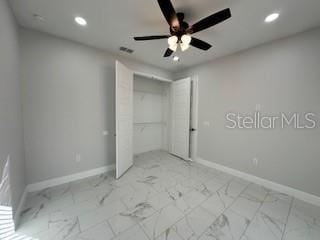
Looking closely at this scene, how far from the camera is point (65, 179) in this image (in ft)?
8.20

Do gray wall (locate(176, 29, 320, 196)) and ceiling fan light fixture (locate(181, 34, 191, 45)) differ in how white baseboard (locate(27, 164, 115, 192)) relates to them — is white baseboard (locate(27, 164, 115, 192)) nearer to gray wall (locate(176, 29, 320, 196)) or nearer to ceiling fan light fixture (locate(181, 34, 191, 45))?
gray wall (locate(176, 29, 320, 196))

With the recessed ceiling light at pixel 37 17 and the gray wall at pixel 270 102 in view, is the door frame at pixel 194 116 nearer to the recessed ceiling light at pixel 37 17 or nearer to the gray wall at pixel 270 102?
the gray wall at pixel 270 102

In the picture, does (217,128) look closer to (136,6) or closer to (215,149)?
(215,149)

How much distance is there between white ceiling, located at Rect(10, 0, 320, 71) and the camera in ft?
5.31

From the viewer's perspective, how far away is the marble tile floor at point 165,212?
1.50 metres

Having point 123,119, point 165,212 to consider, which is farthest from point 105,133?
point 165,212

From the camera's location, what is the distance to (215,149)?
329 cm

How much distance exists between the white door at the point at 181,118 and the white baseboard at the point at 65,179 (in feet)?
6.40

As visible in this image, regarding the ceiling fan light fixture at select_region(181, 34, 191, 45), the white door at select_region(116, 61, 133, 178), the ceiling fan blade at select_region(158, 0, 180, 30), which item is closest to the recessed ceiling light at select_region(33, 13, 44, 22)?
the white door at select_region(116, 61, 133, 178)

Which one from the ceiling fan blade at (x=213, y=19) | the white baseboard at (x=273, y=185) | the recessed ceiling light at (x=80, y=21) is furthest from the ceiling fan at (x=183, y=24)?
the white baseboard at (x=273, y=185)

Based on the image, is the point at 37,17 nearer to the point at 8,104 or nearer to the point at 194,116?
the point at 8,104

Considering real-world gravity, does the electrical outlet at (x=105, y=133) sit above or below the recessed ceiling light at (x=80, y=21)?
below

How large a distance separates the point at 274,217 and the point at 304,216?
1.41 ft

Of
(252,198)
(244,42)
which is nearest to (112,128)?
(252,198)
